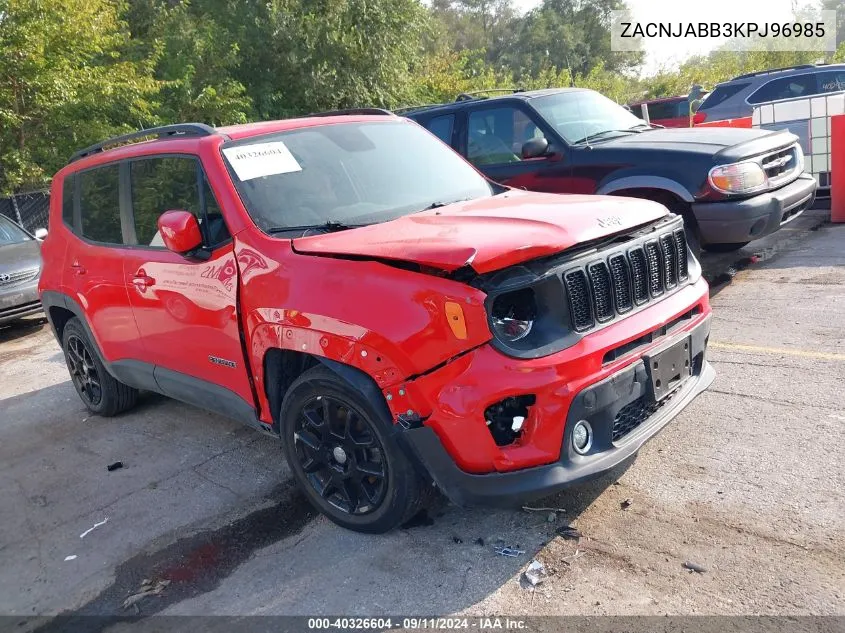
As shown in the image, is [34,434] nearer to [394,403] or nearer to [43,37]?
[394,403]

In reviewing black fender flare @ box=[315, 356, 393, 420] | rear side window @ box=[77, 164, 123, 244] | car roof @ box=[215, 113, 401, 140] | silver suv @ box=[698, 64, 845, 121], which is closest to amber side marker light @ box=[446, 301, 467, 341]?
black fender flare @ box=[315, 356, 393, 420]

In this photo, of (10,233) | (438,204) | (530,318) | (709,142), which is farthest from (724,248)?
(10,233)

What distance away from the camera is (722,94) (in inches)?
483

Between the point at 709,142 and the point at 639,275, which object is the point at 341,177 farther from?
the point at 709,142

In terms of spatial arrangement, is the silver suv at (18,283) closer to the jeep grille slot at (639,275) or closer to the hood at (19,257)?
the hood at (19,257)

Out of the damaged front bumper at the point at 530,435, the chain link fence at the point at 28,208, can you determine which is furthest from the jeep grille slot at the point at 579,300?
the chain link fence at the point at 28,208

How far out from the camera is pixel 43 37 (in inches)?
524

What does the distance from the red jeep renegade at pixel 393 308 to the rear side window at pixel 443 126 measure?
285 cm

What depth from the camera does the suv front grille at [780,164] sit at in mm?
6492

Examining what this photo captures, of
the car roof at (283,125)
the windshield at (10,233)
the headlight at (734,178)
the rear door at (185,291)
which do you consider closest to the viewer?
the rear door at (185,291)

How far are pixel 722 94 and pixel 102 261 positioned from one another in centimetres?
1090

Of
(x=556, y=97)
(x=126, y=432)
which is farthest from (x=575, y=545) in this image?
(x=556, y=97)

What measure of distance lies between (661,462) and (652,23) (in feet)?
56.8

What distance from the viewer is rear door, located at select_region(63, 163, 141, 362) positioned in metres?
4.65
